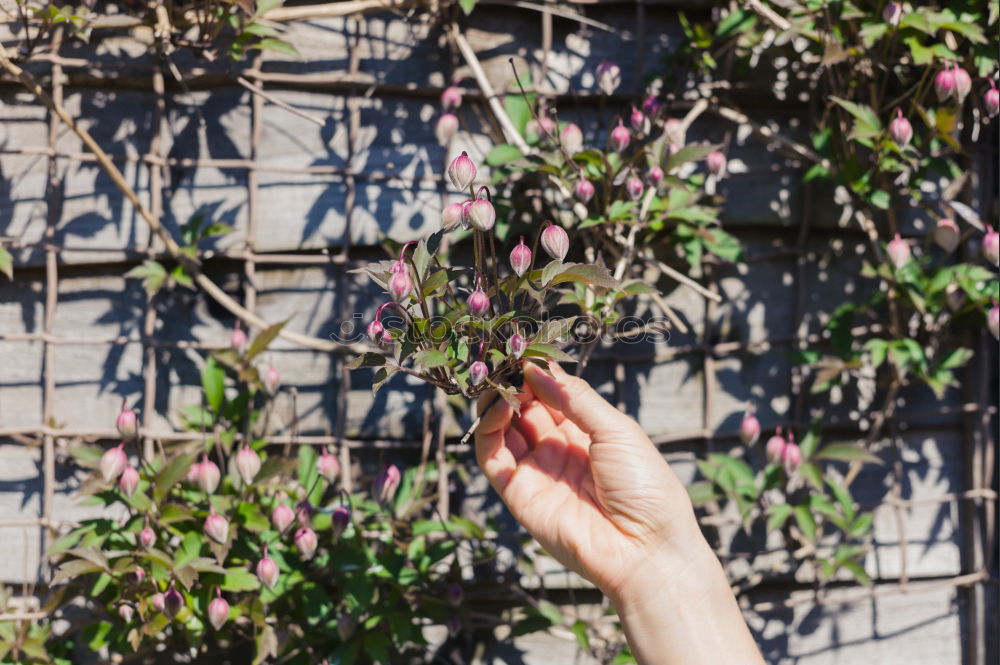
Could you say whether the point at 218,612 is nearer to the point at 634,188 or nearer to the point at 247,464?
the point at 247,464

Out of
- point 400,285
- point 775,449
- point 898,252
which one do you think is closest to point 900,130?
point 898,252

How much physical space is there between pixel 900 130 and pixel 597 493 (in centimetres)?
75

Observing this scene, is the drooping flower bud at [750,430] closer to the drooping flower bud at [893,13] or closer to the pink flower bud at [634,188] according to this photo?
the pink flower bud at [634,188]

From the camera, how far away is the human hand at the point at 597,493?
111cm

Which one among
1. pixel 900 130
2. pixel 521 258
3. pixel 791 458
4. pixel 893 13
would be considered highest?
pixel 893 13

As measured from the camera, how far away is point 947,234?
142 centimetres

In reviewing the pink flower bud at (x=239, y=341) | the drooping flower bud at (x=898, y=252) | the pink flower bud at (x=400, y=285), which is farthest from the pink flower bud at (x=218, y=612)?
the drooping flower bud at (x=898, y=252)

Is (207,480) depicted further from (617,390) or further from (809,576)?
(809,576)

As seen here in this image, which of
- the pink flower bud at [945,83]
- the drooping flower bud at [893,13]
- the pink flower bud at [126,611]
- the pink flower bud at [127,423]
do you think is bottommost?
the pink flower bud at [126,611]

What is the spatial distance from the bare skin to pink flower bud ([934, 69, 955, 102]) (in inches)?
29.4

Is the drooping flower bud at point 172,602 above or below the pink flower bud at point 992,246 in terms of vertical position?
below

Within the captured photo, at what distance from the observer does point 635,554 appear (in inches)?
44.3

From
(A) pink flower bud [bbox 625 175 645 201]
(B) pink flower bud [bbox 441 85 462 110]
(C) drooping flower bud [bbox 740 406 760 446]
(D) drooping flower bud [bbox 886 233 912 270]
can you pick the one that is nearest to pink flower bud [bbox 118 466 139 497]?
(B) pink flower bud [bbox 441 85 462 110]

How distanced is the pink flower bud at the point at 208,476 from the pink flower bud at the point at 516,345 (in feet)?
1.81
